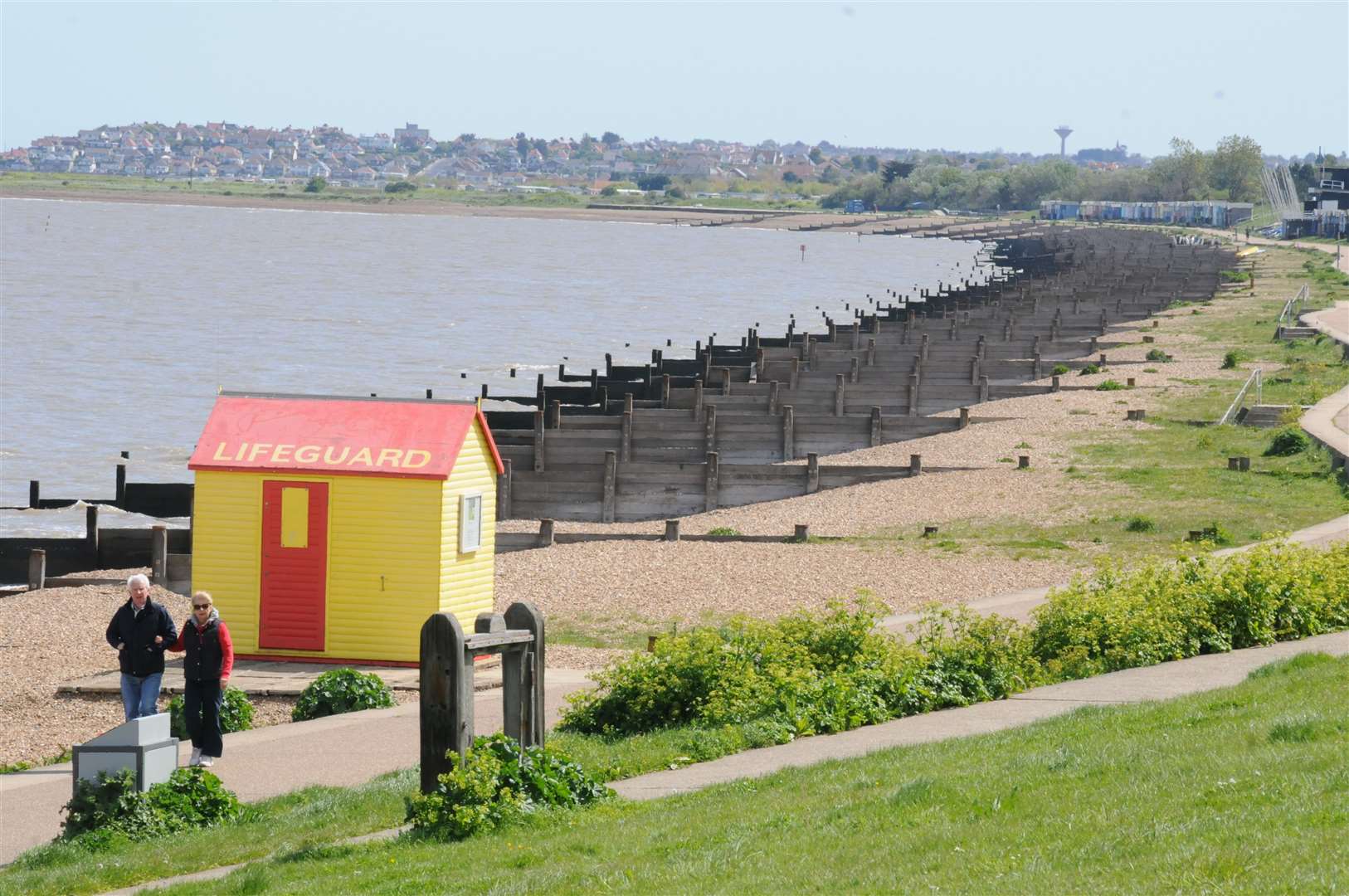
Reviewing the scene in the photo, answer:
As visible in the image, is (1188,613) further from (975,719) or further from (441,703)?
(441,703)

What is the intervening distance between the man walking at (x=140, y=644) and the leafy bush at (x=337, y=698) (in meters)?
2.09

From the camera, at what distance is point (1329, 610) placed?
59.4ft

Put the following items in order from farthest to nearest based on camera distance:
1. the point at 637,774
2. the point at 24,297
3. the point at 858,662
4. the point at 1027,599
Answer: the point at 24,297 → the point at 1027,599 → the point at 858,662 → the point at 637,774

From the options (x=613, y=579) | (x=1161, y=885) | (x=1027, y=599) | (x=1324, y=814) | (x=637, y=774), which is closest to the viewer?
(x=1161, y=885)

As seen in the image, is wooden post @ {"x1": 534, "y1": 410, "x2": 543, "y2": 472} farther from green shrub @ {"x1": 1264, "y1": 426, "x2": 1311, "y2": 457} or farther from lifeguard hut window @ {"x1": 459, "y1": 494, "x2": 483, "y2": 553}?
green shrub @ {"x1": 1264, "y1": 426, "x2": 1311, "y2": 457}

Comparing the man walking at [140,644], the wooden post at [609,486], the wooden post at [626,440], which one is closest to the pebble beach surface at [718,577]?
the wooden post at [609,486]

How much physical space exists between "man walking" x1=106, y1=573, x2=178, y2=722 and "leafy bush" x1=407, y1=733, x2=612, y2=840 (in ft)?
15.0

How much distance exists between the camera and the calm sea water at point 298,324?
51844 mm

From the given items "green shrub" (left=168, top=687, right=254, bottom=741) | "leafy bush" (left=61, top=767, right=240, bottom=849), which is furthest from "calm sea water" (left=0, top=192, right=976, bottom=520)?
"leafy bush" (left=61, top=767, right=240, bottom=849)

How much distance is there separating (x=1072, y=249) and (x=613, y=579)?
12142cm

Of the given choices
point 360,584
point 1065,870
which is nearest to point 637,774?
point 1065,870

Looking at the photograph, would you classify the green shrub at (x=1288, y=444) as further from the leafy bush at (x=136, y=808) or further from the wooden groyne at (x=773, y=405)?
the leafy bush at (x=136, y=808)

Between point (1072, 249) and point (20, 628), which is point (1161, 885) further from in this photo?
point (1072, 249)

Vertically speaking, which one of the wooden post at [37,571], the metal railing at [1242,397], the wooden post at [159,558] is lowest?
the wooden post at [37,571]
